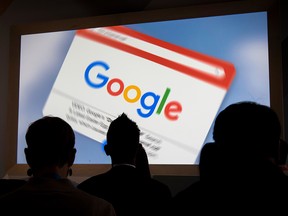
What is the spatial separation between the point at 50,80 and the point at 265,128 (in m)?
2.12

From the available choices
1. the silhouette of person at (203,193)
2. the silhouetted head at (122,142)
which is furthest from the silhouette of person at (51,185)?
the silhouetted head at (122,142)

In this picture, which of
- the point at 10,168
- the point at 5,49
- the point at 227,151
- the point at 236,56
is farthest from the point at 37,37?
the point at 227,151

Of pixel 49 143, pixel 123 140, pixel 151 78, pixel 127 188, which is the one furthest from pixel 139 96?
pixel 49 143

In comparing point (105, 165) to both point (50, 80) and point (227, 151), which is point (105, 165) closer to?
point (50, 80)

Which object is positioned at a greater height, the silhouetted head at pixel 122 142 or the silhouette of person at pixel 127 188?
the silhouetted head at pixel 122 142

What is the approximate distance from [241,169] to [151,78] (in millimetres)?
1694

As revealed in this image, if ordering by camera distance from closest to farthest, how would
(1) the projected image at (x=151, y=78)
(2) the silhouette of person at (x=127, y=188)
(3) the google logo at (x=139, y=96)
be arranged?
(2) the silhouette of person at (x=127, y=188)
(1) the projected image at (x=151, y=78)
(3) the google logo at (x=139, y=96)

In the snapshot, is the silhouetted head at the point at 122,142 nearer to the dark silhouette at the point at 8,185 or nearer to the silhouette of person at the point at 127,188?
the silhouette of person at the point at 127,188

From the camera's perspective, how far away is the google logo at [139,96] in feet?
8.17

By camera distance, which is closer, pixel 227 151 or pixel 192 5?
pixel 227 151

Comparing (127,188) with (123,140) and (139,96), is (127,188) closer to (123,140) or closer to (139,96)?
(123,140)

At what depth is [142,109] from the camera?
2.56 meters

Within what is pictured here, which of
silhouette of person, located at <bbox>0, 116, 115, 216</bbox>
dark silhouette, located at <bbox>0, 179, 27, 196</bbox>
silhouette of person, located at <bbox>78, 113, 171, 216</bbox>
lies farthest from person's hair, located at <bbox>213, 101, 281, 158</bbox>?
dark silhouette, located at <bbox>0, 179, 27, 196</bbox>

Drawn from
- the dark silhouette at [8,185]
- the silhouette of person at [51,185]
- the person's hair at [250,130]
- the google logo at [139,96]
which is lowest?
the dark silhouette at [8,185]
